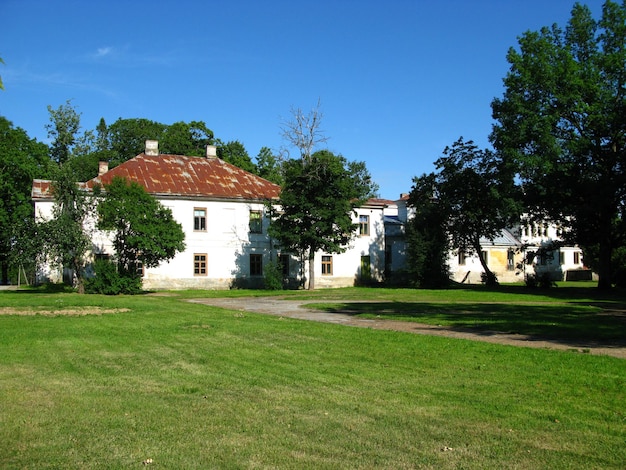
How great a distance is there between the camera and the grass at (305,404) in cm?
539

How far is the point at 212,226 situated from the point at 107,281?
1068 centimetres

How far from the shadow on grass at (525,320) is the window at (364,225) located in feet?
74.6

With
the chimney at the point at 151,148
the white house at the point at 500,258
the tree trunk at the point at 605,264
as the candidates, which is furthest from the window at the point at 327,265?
the tree trunk at the point at 605,264

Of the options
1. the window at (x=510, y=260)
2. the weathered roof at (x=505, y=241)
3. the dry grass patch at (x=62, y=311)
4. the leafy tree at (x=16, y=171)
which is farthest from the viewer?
the window at (x=510, y=260)

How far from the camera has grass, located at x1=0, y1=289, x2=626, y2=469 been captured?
5387 mm

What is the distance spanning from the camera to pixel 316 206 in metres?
38.9

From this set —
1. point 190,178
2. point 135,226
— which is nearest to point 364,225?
point 190,178

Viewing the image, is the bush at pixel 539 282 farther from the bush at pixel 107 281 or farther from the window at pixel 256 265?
→ the bush at pixel 107 281

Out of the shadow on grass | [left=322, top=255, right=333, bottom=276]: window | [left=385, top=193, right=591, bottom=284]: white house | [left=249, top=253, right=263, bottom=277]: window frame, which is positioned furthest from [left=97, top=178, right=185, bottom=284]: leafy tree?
[left=385, top=193, right=591, bottom=284]: white house

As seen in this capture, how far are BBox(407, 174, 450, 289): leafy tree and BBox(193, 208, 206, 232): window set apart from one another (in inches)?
576

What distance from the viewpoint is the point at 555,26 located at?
40.4 metres

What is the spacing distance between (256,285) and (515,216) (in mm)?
18568

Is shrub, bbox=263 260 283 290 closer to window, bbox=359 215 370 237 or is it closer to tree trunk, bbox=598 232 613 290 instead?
window, bbox=359 215 370 237

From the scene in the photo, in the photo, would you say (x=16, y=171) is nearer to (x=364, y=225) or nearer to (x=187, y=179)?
(x=187, y=179)
